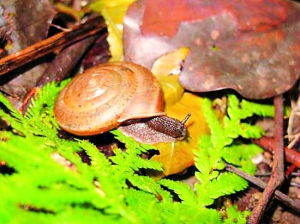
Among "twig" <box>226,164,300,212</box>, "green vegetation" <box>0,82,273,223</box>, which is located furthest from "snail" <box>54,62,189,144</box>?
"twig" <box>226,164,300,212</box>

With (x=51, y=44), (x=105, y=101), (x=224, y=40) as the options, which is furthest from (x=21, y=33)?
(x=224, y=40)

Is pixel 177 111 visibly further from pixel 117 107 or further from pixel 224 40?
pixel 224 40

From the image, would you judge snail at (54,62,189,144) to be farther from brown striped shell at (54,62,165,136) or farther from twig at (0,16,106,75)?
twig at (0,16,106,75)

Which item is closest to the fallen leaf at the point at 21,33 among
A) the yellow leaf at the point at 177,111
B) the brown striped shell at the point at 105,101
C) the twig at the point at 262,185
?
the brown striped shell at the point at 105,101

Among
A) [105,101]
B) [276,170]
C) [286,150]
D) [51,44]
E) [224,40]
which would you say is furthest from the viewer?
[51,44]

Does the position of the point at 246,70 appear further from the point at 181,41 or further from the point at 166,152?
the point at 166,152

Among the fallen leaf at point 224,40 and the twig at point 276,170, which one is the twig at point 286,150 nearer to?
the twig at point 276,170
